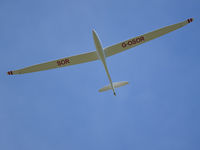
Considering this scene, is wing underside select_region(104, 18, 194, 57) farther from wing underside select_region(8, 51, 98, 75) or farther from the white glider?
wing underside select_region(8, 51, 98, 75)

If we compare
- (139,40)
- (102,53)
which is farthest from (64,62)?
(139,40)

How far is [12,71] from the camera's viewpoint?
25.6 m

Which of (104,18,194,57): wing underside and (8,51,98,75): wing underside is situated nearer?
(104,18,194,57): wing underside

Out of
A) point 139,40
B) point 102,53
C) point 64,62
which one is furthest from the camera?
point 64,62

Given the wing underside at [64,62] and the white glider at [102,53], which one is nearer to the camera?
the white glider at [102,53]

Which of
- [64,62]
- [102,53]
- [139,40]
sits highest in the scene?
[64,62]

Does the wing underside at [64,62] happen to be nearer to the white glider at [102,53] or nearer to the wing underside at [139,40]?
the white glider at [102,53]

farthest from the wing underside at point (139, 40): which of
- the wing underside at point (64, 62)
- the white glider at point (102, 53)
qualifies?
the wing underside at point (64, 62)

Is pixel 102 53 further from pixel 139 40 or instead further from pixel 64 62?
pixel 64 62

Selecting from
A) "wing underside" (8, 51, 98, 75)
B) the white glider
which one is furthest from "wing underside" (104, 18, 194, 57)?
"wing underside" (8, 51, 98, 75)

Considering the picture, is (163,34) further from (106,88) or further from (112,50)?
(106,88)

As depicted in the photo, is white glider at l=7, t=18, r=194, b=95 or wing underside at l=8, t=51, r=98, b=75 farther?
wing underside at l=8, t=51, r=98, b=75

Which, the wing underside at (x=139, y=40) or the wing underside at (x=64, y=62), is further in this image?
the wing underside at (x=64, y=62)

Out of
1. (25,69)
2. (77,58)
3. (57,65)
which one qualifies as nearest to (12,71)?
(25,69)
